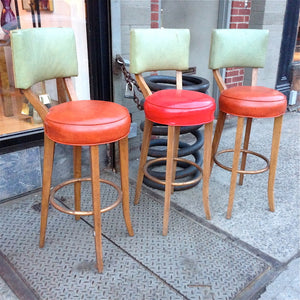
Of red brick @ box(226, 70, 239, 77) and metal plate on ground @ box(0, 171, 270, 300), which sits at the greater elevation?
red brick @ box(226, 70, 239, 77)

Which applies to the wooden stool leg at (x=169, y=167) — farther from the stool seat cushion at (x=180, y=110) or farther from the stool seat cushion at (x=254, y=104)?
the stool seat cushion at (x=254, y=104)

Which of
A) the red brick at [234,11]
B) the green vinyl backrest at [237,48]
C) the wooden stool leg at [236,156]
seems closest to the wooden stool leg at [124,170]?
the wooden stool leg at [236,156]

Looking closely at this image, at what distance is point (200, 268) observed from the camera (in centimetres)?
198

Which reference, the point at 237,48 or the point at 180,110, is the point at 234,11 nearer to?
the point at 237,48

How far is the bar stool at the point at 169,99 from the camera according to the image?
204 cm

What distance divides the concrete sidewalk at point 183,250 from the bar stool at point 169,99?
0.18 meters

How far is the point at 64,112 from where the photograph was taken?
1.82 m

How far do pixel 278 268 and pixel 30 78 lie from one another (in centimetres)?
176

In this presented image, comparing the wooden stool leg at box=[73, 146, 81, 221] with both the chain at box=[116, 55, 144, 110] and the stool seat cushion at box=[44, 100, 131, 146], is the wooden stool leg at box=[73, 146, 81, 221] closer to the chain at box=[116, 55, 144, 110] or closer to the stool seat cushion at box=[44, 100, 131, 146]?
the stool seat cushion at box=[44, 100, 131, 146]

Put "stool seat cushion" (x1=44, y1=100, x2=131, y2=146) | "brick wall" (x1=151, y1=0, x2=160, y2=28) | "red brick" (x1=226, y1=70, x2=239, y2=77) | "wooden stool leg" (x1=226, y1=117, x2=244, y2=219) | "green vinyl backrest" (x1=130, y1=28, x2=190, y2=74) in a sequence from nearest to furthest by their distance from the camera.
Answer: "stool seat cushion" (x1=44, y1=100, x2=131, y2=146)
"green vinyl backrest" (x1=130, y1=28, x2=190, y2=74)
"wooden stool leg" (x1=226, y1=117, x2=244, y2=219)
"brick wall" (x1=151, y1=0, x2=160, y2=28)
"red brick" (x1=226, y1=70, x2=239, y2=77)

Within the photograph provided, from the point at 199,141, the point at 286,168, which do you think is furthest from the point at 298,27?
the point at 199,141

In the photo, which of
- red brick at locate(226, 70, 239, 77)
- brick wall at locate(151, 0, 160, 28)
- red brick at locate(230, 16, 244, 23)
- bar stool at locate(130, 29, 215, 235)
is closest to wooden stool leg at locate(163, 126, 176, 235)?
bar stool at locate(130, 29, 215, 235)

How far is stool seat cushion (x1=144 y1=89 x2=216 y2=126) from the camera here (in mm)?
2016

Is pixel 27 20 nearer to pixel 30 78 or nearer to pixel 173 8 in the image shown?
pixel 30 78
